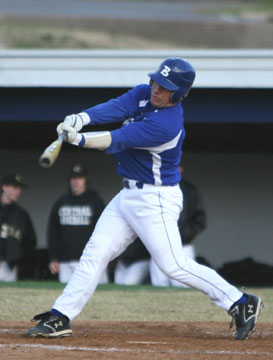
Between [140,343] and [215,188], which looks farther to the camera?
[215,188]

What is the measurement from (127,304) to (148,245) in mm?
1968

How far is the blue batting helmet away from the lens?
451 cm

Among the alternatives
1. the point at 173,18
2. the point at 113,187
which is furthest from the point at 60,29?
the point at 113,187

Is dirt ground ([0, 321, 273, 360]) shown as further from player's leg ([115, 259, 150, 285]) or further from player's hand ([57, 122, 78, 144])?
player's leg ([115, 259, 150, 285])

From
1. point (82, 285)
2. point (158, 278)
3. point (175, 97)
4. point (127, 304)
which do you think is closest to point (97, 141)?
point (175, 97)

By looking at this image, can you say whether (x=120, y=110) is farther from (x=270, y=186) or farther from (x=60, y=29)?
(x=60, y=29)

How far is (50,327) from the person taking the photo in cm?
454

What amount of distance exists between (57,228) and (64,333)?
4.05 meters

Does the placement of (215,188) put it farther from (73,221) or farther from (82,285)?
(82,285)

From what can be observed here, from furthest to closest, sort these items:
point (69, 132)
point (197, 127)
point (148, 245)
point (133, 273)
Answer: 1. point (197, 127)
2. point (133, 273)
3. point (148, 245)
4. point (69, 132)

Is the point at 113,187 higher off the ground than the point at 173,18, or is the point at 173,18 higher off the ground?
the point at 173,18

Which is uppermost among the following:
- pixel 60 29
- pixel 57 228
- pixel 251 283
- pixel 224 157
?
pixel 60 29

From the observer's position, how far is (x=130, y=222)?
465 cm

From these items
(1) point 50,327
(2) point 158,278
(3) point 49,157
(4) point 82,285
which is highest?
(3) point 49,157
